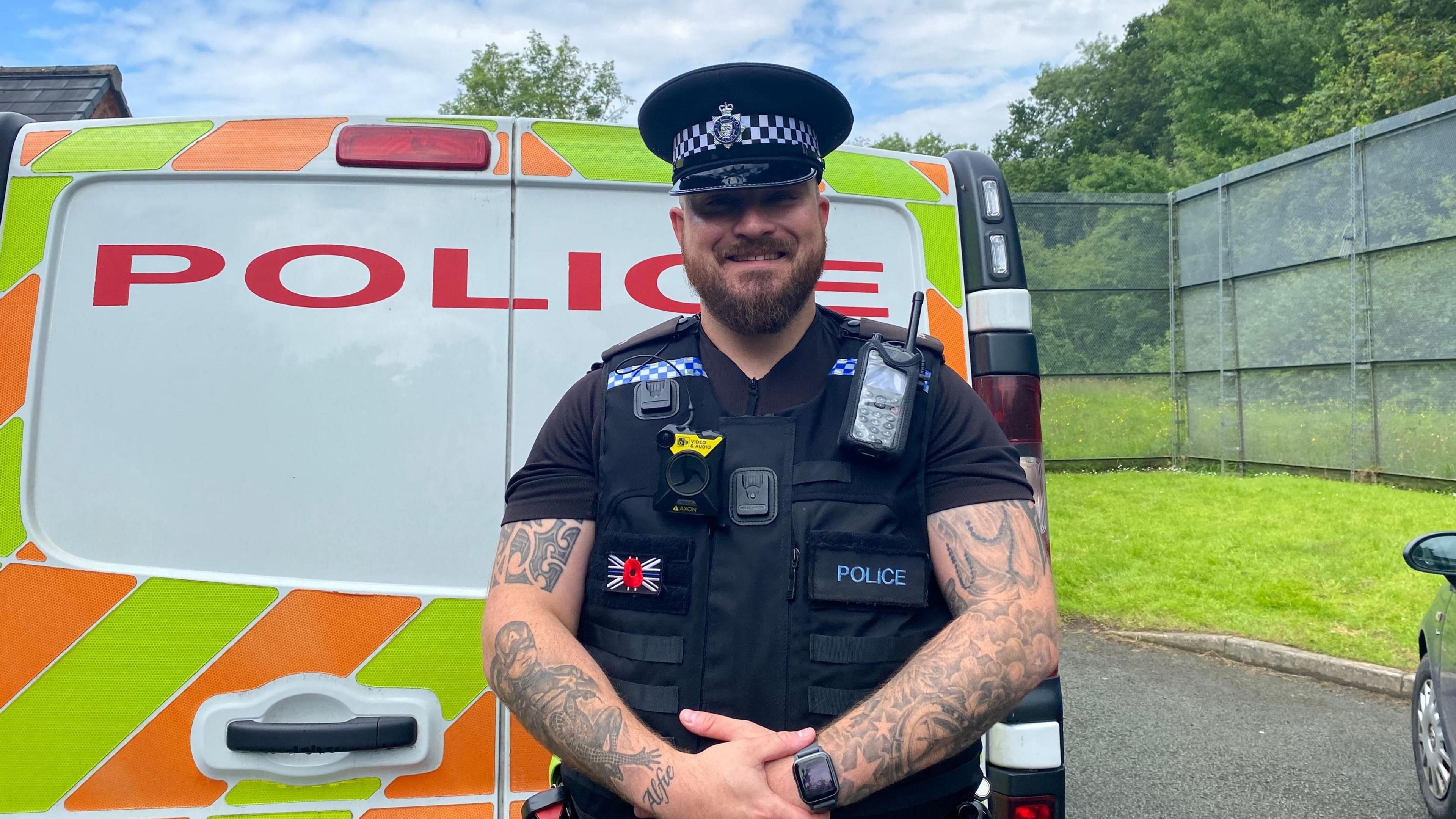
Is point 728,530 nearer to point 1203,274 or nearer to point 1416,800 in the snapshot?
point 1416,800

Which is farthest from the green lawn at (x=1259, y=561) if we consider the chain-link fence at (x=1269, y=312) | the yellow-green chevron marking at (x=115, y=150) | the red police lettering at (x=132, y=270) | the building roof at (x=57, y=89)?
the building roof at (x=57, y=89)

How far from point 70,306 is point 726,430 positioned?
51.4 inches

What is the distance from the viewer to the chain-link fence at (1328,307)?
35.7ft

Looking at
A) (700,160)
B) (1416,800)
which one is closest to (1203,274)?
(1416,800)

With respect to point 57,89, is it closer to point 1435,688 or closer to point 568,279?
point 568,279

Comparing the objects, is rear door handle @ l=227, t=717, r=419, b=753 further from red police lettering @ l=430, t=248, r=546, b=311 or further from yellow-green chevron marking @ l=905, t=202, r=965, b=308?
yellow-green chevron marking @ l=905, t=202, r=965, b=308

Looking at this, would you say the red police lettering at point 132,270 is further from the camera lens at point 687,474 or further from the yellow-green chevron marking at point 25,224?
the camera lens at point 687,474

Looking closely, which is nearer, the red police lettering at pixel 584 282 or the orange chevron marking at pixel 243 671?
the orange chevron marking at pixel 243 671

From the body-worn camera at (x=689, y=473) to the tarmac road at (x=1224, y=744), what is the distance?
3.39 m

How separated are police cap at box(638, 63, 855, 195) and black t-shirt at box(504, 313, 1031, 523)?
1.05 ft

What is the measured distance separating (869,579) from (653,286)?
833 mm

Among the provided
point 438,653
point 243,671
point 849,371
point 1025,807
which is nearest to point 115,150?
point 243,671

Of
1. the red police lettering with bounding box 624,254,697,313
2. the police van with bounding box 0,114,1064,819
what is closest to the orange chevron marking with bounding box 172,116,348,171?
the police van with bounding box 0,114,1064,819

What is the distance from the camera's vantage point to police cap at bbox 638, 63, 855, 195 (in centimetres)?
181
